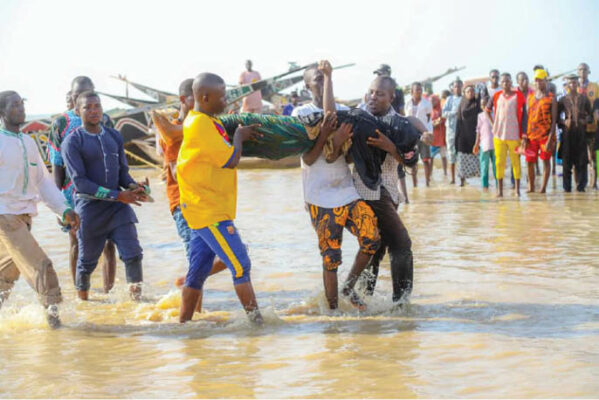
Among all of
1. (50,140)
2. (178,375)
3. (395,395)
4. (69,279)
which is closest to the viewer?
(395,395)

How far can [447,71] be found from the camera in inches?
1136

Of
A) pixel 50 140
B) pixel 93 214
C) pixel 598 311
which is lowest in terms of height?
pixel 598 311

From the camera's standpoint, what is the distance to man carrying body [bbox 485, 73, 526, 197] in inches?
494

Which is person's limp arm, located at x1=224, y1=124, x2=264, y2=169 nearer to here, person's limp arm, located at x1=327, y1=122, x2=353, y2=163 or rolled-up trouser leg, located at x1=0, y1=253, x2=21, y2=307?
person's limp arm, located at x1=327, y1=122, x2=353, y2=163

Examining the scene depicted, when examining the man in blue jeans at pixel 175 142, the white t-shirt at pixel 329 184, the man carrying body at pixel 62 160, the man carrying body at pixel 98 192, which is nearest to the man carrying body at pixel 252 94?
the man carrying body at pixel 62 160

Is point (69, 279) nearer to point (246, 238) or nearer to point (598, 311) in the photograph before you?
point (246, 238)

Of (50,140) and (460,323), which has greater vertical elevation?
(50,140)

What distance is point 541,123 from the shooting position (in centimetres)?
1287

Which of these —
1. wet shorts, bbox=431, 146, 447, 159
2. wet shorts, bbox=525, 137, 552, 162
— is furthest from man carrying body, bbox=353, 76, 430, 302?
wet shorts, bbox=431, 146, 447, 159

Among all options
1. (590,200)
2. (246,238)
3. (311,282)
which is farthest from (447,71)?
(311,282)

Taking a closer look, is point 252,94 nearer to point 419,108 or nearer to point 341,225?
point 419,108

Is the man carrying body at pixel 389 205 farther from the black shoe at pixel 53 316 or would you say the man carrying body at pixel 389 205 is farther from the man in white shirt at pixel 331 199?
the black shoe at pixel 53 316

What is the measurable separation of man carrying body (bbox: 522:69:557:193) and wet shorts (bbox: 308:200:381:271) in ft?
25.9

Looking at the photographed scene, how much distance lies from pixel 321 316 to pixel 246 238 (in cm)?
416
